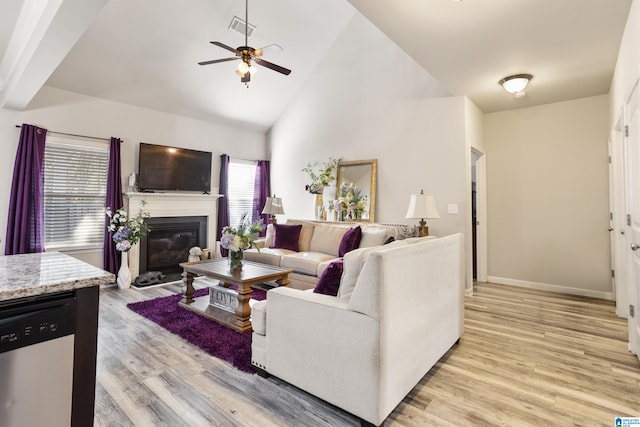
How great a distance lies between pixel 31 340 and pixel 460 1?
3.05 m

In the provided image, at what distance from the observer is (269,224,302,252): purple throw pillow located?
500cm

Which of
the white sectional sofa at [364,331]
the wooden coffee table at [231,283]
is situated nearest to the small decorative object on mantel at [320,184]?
the wooden coffee table at [231,283]

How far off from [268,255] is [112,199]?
2450mm

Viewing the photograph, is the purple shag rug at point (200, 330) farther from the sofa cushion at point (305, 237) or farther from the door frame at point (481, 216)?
the door frame at point (481, 216)

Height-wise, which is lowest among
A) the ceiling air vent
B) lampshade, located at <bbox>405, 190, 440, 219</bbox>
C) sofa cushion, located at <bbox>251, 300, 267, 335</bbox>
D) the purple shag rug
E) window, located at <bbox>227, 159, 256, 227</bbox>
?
the purple shag rug

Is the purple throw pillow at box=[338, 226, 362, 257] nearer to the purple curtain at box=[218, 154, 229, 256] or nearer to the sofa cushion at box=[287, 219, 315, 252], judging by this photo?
the sofa cushion at box=[287, 219, 315, 252]

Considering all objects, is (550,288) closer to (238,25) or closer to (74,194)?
(238,25)

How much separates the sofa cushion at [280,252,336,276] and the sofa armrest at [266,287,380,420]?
2.01 metres

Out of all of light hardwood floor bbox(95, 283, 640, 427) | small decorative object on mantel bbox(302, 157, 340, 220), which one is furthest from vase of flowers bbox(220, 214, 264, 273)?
small decorative object on mantel bbox(302, 157, 340, 220)

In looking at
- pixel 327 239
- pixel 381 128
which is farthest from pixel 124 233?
pixel 381 128

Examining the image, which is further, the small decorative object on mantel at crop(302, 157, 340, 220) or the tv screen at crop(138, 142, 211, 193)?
the small decorative object on mantel at crop(302, 157, 340, 220)

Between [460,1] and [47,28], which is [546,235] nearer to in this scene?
[460,1]

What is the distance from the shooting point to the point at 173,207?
17.7 feet

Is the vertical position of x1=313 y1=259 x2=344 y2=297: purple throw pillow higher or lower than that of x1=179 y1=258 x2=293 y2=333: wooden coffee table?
higher
